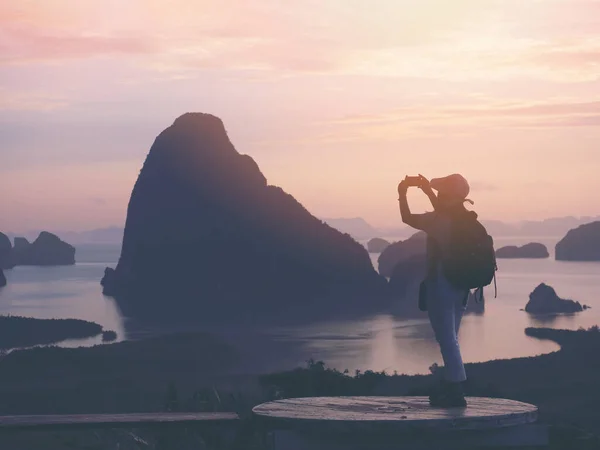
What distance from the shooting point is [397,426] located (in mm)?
8930

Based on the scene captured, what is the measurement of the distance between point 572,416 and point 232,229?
530 feet

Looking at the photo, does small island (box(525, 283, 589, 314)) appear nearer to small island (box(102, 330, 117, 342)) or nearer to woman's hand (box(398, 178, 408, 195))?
small island (box(102, 330, 117, 342))

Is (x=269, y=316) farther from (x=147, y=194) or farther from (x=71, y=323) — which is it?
(x=71, y=323)

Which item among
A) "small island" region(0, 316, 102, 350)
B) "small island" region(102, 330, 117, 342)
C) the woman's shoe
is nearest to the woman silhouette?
the woman's shoe

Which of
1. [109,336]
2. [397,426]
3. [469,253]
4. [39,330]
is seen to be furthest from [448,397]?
[39,330]

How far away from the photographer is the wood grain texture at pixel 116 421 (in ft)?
33.7

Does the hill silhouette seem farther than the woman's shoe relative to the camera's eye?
Yes

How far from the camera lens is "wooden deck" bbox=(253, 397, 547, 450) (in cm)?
896

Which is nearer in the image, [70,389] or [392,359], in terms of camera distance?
[70,389]

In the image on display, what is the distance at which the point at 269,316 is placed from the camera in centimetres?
17388

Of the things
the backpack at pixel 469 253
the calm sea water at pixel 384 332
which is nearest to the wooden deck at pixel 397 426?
the backpack at pixel 469 253

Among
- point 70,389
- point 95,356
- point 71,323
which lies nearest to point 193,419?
point 70,389

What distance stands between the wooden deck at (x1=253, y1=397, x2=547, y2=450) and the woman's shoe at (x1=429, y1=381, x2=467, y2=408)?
0.38ft

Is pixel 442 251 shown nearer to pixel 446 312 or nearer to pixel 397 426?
pixel 446 312
